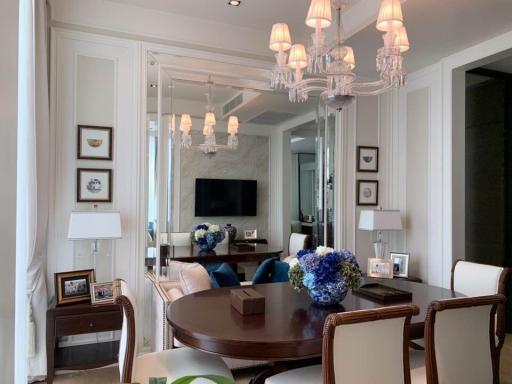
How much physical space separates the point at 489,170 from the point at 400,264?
1.46 meters

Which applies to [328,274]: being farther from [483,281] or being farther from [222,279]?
[483,281]

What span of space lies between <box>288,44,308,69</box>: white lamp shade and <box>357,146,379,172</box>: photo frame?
6.40 ft

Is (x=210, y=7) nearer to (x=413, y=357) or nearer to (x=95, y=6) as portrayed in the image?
(x=95, y=6)

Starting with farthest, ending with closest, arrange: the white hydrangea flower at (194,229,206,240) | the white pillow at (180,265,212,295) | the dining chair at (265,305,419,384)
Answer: the white hydrangea flower at (194,229,206,240) < the white pillow at (180,265,212,295) < the dining chair at (265,305,419,384)

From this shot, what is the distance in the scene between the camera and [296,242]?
425 centimetres

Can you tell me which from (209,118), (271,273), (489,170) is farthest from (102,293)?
(489,170)

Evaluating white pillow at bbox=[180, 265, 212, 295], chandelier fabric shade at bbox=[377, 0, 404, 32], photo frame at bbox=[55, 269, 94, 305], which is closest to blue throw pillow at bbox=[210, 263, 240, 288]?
white pillow at bbox=[180, 265, 212, 295]

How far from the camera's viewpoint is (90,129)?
10.5ft

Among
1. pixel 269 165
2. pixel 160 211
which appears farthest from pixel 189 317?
pixel 269 165

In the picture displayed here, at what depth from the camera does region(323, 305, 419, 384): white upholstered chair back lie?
1554mm

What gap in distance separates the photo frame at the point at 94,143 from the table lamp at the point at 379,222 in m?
2.62

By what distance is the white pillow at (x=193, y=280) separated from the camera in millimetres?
2787

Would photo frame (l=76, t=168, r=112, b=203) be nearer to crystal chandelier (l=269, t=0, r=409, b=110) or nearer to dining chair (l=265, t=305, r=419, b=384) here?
crystal chandelier (l=269, t=0, r=409, b=110)

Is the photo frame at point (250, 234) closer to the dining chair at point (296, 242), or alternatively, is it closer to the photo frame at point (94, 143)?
the dining chair at point (296, 242)
